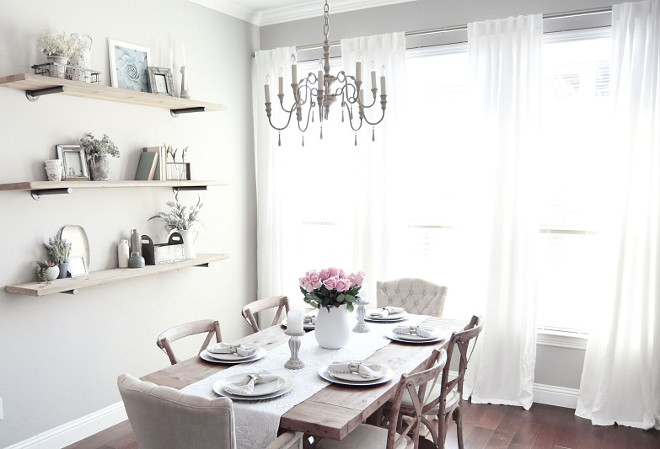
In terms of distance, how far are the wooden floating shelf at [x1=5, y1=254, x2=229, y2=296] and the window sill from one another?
2349 mm

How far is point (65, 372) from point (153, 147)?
148 centimetres

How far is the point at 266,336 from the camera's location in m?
3.02

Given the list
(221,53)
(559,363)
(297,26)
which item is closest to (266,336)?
(559,363)

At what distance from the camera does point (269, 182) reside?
4770 millimetres

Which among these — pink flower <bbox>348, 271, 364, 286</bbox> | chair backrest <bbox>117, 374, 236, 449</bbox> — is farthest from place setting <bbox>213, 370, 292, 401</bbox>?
pink flower <bbox>348, 271, 364, 286</bbox>

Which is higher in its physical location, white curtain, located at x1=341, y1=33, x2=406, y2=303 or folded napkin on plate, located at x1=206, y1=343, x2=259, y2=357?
white curtain, located at x1=341, y1=33, x2=406, y2=303

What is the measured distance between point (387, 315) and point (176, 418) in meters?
1.73

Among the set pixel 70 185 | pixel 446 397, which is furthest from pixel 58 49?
pixel 446 397

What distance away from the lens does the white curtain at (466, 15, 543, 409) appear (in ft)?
12.4

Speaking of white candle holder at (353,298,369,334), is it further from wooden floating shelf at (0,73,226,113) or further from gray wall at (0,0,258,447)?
wooden floating shelf at (0,73,226,113)

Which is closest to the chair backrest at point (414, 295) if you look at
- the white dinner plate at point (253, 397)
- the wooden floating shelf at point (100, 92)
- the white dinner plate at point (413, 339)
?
the white dinner plate at point (413, 339)

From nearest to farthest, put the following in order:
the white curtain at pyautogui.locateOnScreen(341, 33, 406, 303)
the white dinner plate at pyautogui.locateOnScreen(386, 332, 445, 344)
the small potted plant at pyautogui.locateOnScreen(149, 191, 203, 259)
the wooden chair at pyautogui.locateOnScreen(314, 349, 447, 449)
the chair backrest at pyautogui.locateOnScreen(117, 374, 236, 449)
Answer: the chair backrest at pyautogui.locateOnScreen(117, 374, 236, 449) → the wooden chair at pyautogui.locateOnScreen(314, 349, 447, 449) → the white dinner plate at pyautogui.locateOnScreen(386, 332, 445, 344) → the small potted plant at pyautogui.locateOnScreen(149, 191, 203, 259) → the white curtain at pyautogui.locateOnScreen(341, 33, 406, 303)

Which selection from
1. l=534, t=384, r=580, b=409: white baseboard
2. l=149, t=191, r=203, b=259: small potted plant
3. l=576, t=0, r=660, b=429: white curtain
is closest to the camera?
l=576, t=0, r=660, b=429: white curtain

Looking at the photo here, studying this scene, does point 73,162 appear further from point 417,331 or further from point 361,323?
point 417,331
